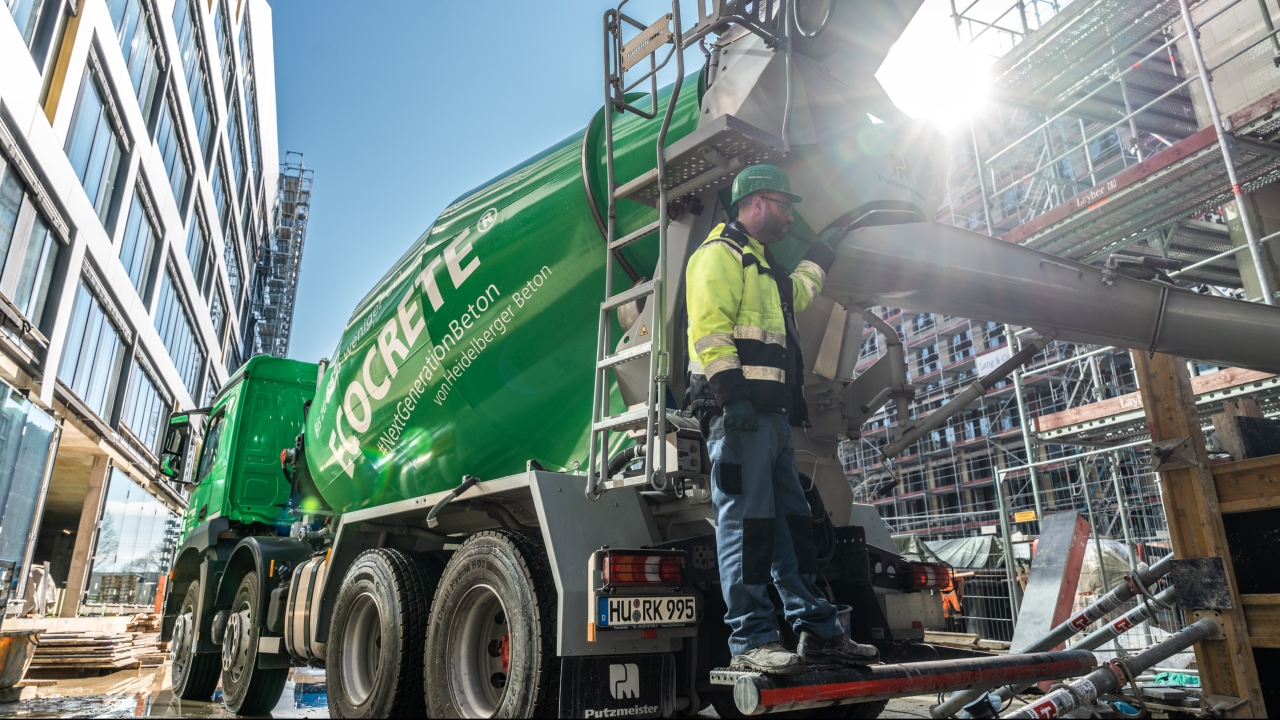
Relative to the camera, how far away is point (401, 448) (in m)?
5.16

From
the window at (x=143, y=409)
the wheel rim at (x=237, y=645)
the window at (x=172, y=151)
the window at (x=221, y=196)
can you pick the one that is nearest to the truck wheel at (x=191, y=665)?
the wheel rim at (x=237, y=645)

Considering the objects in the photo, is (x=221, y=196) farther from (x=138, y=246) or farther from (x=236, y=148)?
(x=138, y=246)

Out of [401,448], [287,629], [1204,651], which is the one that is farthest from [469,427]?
[1204,651]

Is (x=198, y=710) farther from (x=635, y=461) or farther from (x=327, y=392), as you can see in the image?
(x=635, y=461)

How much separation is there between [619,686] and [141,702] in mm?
6892

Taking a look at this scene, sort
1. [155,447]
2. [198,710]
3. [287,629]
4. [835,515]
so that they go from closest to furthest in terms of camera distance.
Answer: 1. [835,515]
2. [287,629]
3. [198,710]
4. [155,447]

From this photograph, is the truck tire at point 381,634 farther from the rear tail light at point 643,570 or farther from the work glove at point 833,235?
the work glove at point 833,235

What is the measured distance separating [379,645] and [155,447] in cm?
2835

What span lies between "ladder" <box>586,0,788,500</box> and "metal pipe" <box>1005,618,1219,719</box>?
230 centimetres

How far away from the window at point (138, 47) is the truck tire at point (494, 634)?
63.6ft

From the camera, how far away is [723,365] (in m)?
3.16

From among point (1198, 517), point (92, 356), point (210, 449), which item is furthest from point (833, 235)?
point (92, 356)

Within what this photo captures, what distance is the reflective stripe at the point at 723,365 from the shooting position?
3.16 meters

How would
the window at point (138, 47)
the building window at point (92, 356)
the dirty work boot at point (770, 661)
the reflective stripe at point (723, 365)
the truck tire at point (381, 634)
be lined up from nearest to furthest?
1. the dirty work boot at point (770, 661)
2. the reflective stripe at point (723, 365)
3. the truck tire at point (381, 634)
4. the building window at point (92, 356)
5. the window at point (138, 47)
